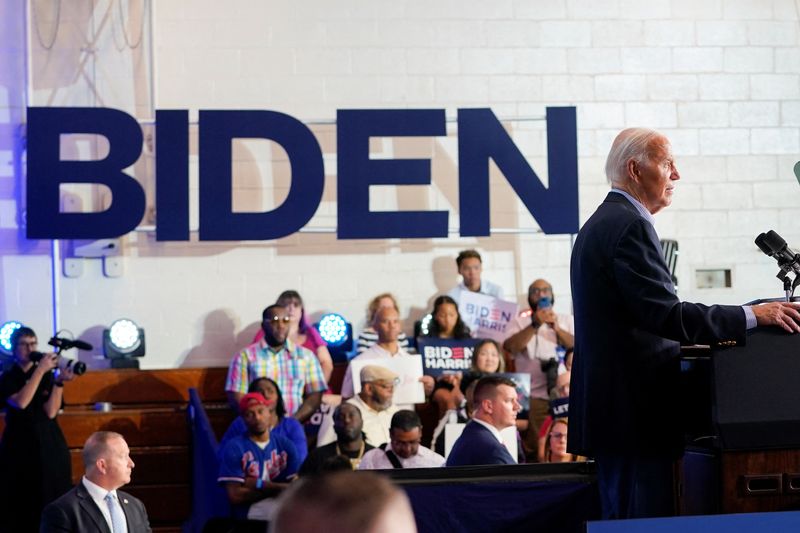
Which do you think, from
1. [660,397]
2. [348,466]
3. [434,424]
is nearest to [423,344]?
[434,424]

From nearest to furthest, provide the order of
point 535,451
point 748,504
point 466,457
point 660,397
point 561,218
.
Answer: point 748,504 → point 660,397 → point 466,457 → point 535,451 → point 561,218

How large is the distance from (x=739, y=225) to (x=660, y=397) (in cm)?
714

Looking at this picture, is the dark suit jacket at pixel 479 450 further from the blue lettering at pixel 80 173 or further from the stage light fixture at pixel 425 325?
the blue lettering at pixel 80 173

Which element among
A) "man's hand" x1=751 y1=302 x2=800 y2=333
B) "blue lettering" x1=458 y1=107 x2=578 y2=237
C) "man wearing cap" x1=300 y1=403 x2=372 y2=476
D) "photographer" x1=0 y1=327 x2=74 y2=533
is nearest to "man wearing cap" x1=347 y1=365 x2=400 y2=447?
"man wearing cap" x1=300 y1=403 x2=372 y2=476

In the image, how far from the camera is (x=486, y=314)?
8.22m

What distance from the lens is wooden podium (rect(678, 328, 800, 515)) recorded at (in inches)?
103

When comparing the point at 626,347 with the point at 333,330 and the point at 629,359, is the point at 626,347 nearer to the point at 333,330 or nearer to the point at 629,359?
the point at 629,359

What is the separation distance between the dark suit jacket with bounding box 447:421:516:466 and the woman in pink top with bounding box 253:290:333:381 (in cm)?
303

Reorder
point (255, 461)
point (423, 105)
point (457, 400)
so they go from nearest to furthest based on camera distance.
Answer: point (255, 461)
point (457, 400)
point (423, 105)

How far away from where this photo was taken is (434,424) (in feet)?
25.7

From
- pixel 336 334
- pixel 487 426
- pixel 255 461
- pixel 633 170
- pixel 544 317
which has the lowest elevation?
pixel 255 461

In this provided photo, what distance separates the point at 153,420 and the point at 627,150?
18.9 ft

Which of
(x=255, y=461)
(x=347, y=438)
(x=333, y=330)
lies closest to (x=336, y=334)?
(x=333, y=330)

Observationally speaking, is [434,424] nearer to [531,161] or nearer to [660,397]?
[531,161]
